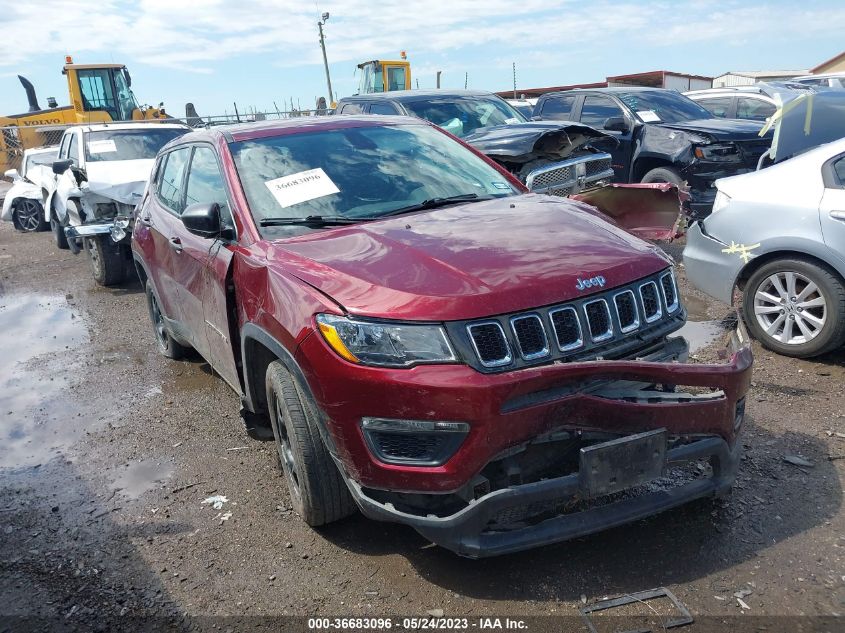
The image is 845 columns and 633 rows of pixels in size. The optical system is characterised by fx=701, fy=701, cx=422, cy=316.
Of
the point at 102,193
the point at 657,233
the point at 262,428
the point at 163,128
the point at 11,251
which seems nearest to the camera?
the point at 262,428

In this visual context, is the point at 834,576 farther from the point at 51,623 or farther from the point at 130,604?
the point at 51,623

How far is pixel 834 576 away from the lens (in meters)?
2.74

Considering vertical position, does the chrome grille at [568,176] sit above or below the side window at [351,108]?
below

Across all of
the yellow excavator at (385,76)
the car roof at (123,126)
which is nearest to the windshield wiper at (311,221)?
the car roof at (123,126)

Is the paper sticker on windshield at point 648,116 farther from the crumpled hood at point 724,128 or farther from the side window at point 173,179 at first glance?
the side window at point 173,179

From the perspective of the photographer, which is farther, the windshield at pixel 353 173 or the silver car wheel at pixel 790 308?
the silver car wheel at pixel 790 308

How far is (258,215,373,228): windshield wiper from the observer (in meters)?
3.46

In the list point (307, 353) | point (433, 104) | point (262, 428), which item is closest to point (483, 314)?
point (307, 353)

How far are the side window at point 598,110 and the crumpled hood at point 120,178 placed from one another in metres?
5.94

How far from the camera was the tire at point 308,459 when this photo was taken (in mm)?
2967

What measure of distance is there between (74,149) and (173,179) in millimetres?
6514

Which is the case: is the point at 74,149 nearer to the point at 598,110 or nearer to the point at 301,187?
the point at 598,110

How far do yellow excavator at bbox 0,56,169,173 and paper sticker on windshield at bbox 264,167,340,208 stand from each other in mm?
16035

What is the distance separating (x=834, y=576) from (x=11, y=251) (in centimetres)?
1378
